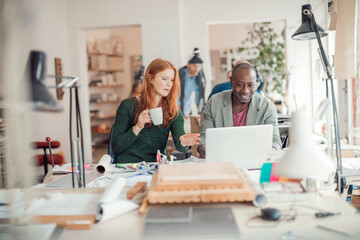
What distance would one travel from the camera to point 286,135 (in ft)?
8.55

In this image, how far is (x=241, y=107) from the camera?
7.61ft

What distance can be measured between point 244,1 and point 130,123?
3482 millimetres

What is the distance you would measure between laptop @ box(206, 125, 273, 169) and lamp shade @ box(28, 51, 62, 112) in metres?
0.84

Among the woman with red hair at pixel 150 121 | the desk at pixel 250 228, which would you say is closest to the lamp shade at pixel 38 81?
the desk at pixel 250 228

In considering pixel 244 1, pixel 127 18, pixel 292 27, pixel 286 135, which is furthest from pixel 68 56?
pixel 286 135

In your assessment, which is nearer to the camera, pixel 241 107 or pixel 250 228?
pixel 250 228

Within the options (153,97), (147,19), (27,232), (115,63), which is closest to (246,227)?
(27,232)

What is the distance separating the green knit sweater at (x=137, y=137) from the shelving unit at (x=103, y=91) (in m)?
4.85

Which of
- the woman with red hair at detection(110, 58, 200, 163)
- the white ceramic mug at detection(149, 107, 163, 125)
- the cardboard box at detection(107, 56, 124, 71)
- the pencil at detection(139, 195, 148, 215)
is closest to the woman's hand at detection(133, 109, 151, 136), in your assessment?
the woman with red hair at detection(110, 58, 200, 163)

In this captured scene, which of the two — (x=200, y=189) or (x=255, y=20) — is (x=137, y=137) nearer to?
(x=200, y=189)

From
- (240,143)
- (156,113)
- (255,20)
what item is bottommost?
(240,143)

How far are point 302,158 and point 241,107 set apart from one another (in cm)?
131

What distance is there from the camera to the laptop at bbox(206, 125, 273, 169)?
1.62 meters

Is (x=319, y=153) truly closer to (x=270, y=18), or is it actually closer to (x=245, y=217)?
(x=245, y=217)
